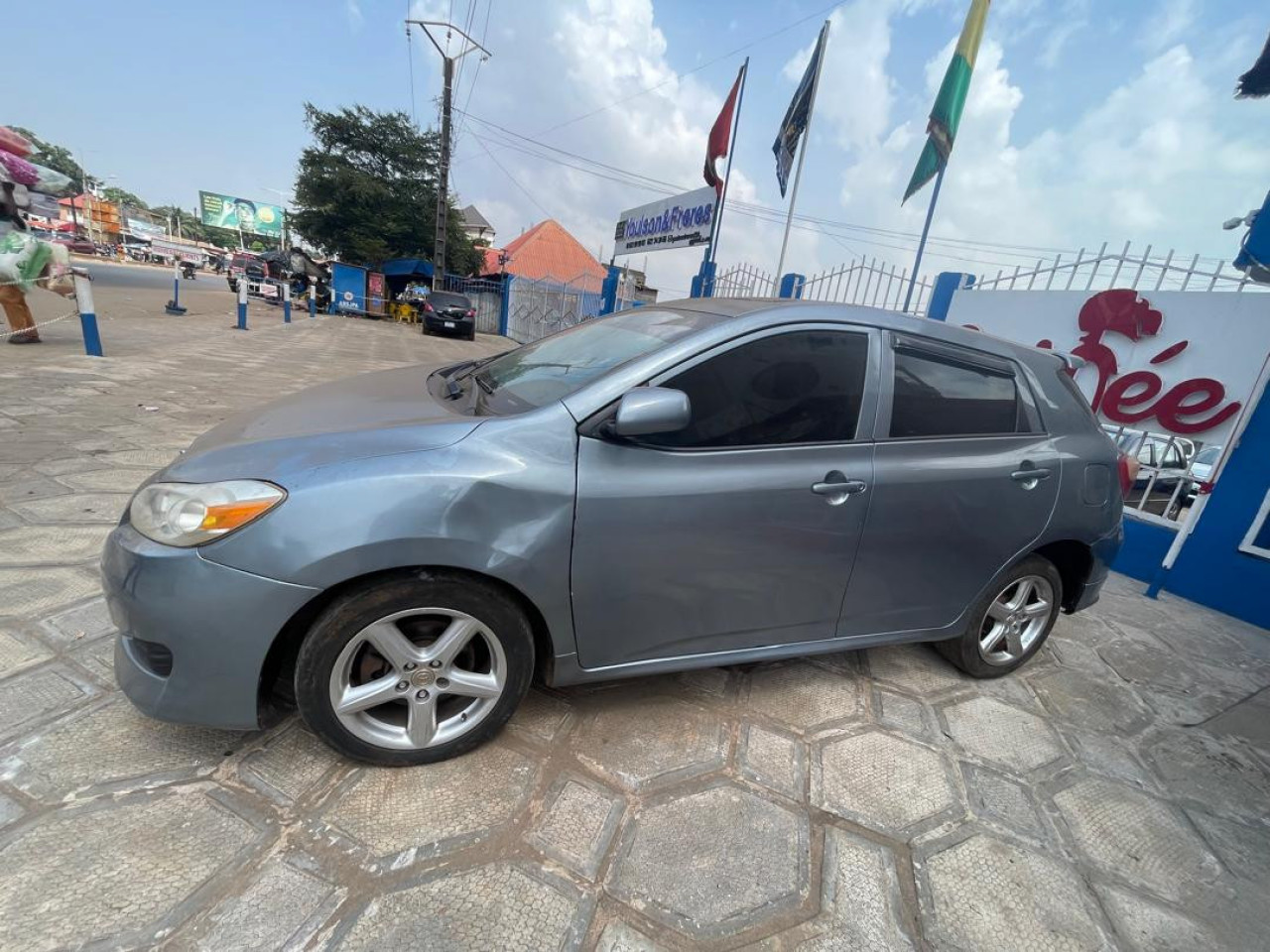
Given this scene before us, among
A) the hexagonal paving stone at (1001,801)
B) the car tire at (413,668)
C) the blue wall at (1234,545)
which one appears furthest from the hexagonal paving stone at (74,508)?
the blue wall at (1234,545)

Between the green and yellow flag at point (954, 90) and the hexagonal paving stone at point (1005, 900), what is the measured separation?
26.6 ft

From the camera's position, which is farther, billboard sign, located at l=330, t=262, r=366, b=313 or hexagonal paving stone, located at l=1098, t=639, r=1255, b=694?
billboard sign, located at l=330, t=262, r=366, b=313

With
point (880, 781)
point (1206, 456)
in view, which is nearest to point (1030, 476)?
point (880, 781)

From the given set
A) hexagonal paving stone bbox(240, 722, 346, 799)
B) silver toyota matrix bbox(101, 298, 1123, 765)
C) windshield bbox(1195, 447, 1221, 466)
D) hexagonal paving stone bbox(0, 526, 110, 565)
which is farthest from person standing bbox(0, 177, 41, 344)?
windshield bbox(1195, 447, 1221, 466)

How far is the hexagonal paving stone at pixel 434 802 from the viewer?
167 cm

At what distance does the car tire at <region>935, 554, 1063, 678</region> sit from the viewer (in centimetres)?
273

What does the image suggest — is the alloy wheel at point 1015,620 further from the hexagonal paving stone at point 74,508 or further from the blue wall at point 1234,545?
the hexagonal paving stone at point 74,508

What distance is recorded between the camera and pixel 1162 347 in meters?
4.81

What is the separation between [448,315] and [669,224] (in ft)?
26.2

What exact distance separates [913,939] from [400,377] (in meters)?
2.67

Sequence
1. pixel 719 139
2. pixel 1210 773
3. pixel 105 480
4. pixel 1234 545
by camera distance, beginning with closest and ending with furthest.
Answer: pixel 1210 773
pixel 105 480
pixel 1234 545
pixel 719 139

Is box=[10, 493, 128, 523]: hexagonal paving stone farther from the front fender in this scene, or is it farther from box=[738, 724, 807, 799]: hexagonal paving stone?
Answer: box=[738, 724, 807, 799]: hexagonal paving stone

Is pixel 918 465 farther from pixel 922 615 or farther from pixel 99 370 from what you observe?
pixel 99 370

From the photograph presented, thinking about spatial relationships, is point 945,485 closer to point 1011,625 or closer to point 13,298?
point 1011,625
